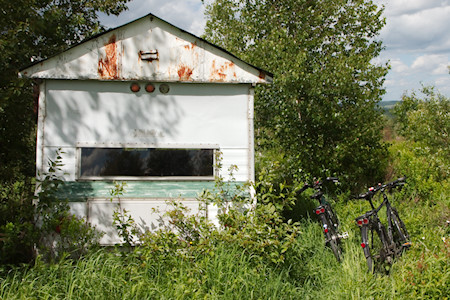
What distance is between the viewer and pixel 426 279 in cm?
464

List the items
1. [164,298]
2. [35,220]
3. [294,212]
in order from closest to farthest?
[164,298]
[35,220]
[294,212]

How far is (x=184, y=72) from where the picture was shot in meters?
6.24

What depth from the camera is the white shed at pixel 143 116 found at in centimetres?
606

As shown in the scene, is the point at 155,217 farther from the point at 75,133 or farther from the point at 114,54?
the point at 114,54

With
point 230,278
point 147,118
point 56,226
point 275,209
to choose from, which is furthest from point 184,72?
point 230,278

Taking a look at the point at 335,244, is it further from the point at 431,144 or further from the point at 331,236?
the point at 431,144

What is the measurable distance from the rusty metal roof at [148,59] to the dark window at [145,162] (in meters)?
1.07

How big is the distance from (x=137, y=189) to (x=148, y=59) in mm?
1925

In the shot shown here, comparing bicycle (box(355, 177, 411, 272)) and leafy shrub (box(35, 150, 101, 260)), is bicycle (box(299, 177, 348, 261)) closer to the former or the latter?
bicycle (box(355, 177, 411, 272))

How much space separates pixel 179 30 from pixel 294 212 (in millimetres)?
4408

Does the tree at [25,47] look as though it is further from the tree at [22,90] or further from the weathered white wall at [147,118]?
the weathered white wall at [147,118]

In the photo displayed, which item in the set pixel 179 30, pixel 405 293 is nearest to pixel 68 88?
pixel 179 30

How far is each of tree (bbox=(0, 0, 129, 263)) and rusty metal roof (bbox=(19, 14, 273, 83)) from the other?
0.90 meters

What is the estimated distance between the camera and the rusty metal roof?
6.05 meters
